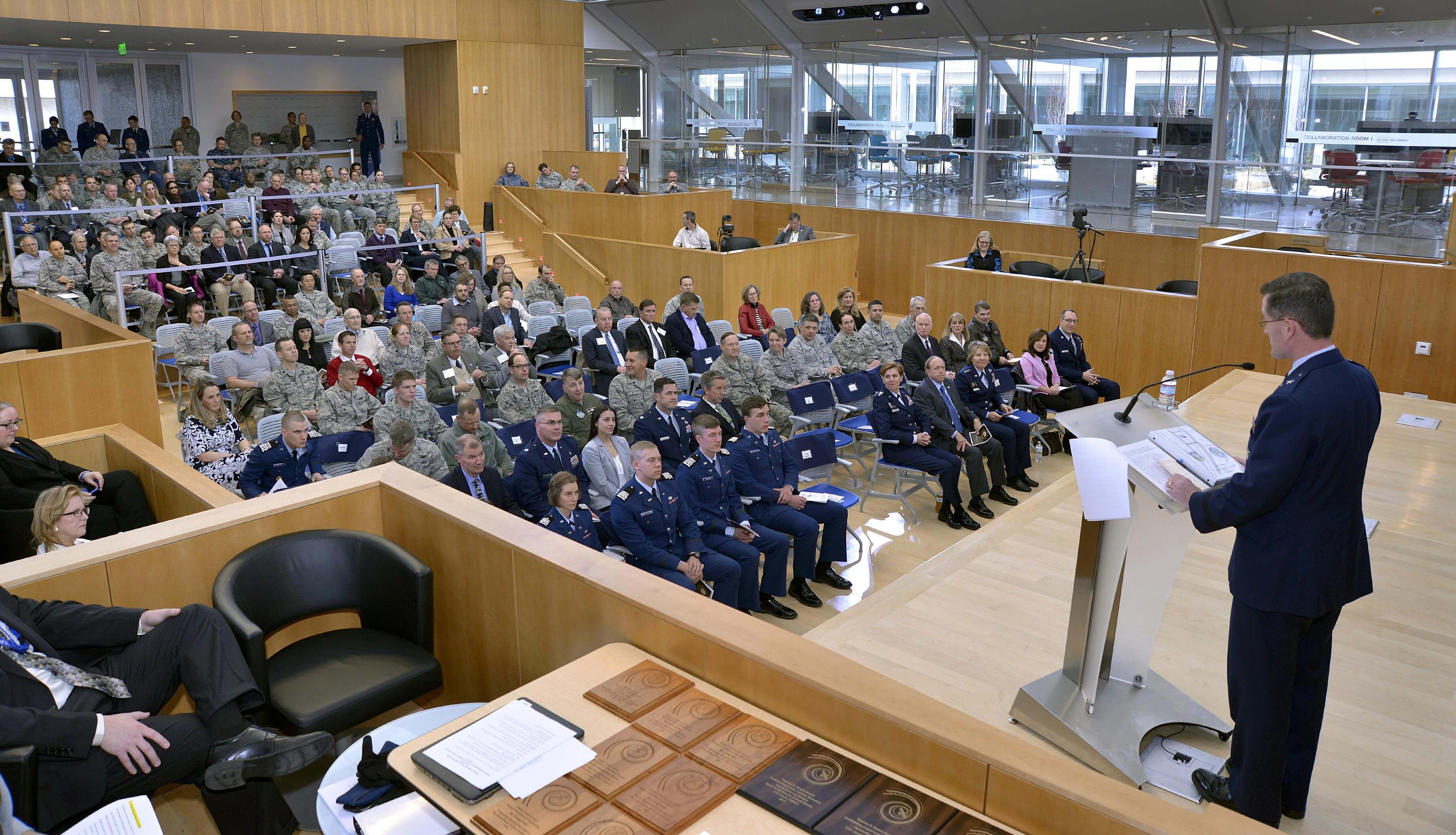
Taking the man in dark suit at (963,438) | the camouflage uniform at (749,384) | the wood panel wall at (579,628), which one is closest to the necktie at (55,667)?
the wood panel wall at (579,628)

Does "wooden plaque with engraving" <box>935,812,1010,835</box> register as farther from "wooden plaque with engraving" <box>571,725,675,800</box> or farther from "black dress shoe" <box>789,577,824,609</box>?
"black dress shoe" <box>789,577,824,609</box>

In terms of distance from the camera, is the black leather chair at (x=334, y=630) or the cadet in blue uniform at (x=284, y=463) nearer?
the black leather chair at (x=334, y=630)

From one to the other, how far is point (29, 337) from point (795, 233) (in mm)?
8530

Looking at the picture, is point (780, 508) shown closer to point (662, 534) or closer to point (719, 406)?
point (662, 534)

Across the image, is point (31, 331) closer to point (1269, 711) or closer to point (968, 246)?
point (1269, 711)

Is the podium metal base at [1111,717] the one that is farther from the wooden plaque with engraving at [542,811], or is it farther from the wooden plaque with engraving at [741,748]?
the wooden plaque with engraving at [542,811]

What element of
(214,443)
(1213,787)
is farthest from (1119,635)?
(214,443)

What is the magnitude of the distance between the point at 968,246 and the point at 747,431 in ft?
28.0

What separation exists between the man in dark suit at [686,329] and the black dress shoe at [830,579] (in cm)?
361

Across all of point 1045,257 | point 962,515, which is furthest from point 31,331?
point 1045,257

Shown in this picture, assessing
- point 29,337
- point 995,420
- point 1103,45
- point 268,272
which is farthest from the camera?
point 1103,45

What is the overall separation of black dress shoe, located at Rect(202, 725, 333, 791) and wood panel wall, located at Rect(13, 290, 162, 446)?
163 inches

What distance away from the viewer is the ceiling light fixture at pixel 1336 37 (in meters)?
12.1

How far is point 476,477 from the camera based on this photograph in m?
5.45
